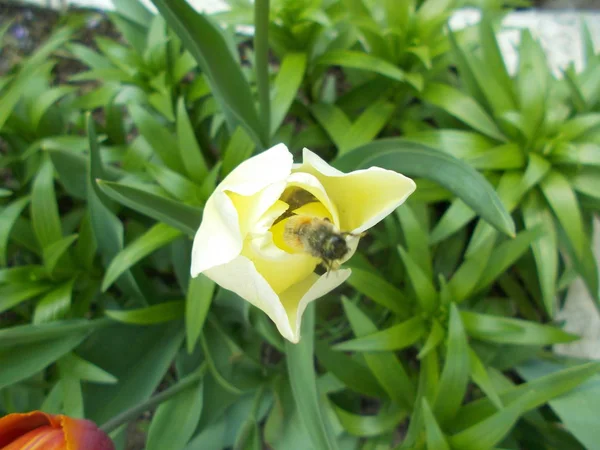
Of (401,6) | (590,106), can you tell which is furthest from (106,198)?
(590,106)

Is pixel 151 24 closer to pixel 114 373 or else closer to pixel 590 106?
pixel 114 373

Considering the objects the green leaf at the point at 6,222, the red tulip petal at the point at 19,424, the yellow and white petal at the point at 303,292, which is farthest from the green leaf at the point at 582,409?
the green leaf at the point at 6,222

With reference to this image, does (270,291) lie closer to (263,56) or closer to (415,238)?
(263,56)

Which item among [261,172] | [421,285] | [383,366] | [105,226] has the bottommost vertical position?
[383,366]

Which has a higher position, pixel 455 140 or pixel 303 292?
pixel 303 292

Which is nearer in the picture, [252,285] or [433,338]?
[252,285]

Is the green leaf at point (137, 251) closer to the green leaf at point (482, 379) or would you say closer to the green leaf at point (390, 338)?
the green leaf at point (390, 338)

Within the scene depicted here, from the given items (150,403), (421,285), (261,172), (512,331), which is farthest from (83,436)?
(512,331)

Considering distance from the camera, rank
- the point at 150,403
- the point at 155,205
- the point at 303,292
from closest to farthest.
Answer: the point at 303,292 < the point at 155,205 < the point at 150,403
